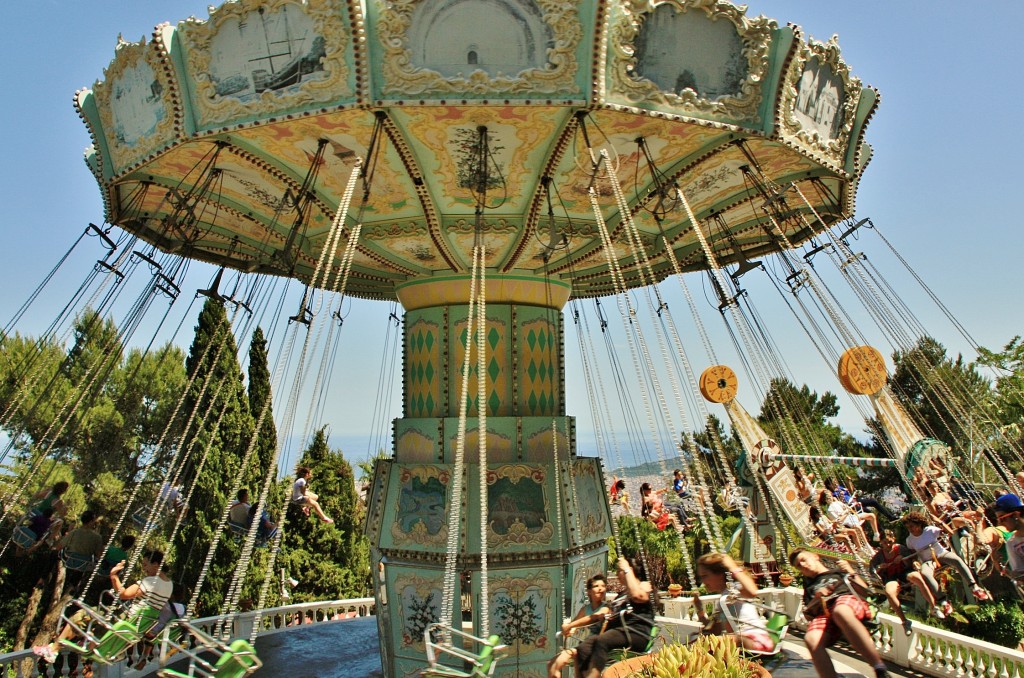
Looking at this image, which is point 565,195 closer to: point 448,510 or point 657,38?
point 657,38

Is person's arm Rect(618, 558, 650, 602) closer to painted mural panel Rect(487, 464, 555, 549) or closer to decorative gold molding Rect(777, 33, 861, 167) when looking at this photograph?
painted mural panel Rect(487, 464, 555, 549)

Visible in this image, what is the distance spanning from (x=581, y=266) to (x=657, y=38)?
4.21 m

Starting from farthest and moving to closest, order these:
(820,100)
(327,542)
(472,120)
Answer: (327,542)
(820,100)
(472,120)

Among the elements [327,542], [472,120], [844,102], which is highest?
[327,542]

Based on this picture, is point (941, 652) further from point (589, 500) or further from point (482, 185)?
point (482, 185)

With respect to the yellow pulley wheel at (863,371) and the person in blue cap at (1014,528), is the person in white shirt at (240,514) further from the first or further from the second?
the yellow pulley wheel at (863,371)

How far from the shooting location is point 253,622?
9930mm

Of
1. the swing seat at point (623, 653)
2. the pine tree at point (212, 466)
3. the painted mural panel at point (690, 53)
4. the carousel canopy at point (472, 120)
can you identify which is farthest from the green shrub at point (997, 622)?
the pine tree at point (212, 466)

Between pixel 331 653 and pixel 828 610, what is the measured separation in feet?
24.9

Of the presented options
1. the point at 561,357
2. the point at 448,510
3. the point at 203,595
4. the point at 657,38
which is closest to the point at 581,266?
the point at 561,357

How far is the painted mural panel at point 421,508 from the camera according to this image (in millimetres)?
8211

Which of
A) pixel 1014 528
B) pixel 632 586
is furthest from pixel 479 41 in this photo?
pixel 1014 528

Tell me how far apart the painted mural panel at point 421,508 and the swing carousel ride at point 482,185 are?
0.02m

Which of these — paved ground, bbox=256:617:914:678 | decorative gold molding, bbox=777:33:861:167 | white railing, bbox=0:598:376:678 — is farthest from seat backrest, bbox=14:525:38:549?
decorative gold molding, bbox=777:33:861:167
